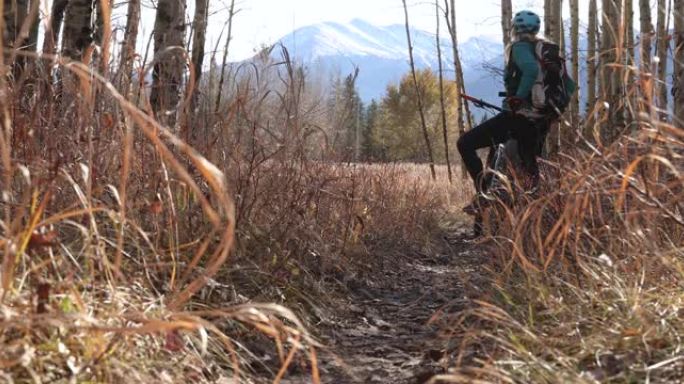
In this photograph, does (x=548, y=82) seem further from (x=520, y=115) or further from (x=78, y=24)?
(x=78, y=24)

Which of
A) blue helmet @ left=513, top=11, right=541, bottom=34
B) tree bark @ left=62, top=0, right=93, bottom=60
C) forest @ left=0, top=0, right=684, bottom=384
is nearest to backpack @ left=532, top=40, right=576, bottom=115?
blue helmet @ left=513, top=11, right=541, bottom=34

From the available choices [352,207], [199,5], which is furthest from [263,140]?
[199,5]

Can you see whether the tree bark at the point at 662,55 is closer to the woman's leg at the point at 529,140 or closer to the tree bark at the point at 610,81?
the tree bark at the point at 610,81

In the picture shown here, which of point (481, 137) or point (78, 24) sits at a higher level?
point (78, 24)

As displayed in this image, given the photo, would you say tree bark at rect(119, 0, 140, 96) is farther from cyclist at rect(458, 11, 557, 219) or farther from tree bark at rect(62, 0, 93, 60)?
tree bark at rect(62, 0, 93, 60)

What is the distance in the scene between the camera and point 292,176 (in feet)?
11.9

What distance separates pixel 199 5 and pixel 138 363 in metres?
8.23

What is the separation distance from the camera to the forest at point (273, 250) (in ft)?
5.24

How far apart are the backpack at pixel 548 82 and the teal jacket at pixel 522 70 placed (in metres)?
0.04

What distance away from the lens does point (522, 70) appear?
5527 millimetres

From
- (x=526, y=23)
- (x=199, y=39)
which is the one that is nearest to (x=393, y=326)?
(x=526, y=23)

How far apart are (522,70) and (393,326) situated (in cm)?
293

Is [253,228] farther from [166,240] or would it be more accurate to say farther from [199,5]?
[199,5]

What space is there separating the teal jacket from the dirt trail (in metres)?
1.39
